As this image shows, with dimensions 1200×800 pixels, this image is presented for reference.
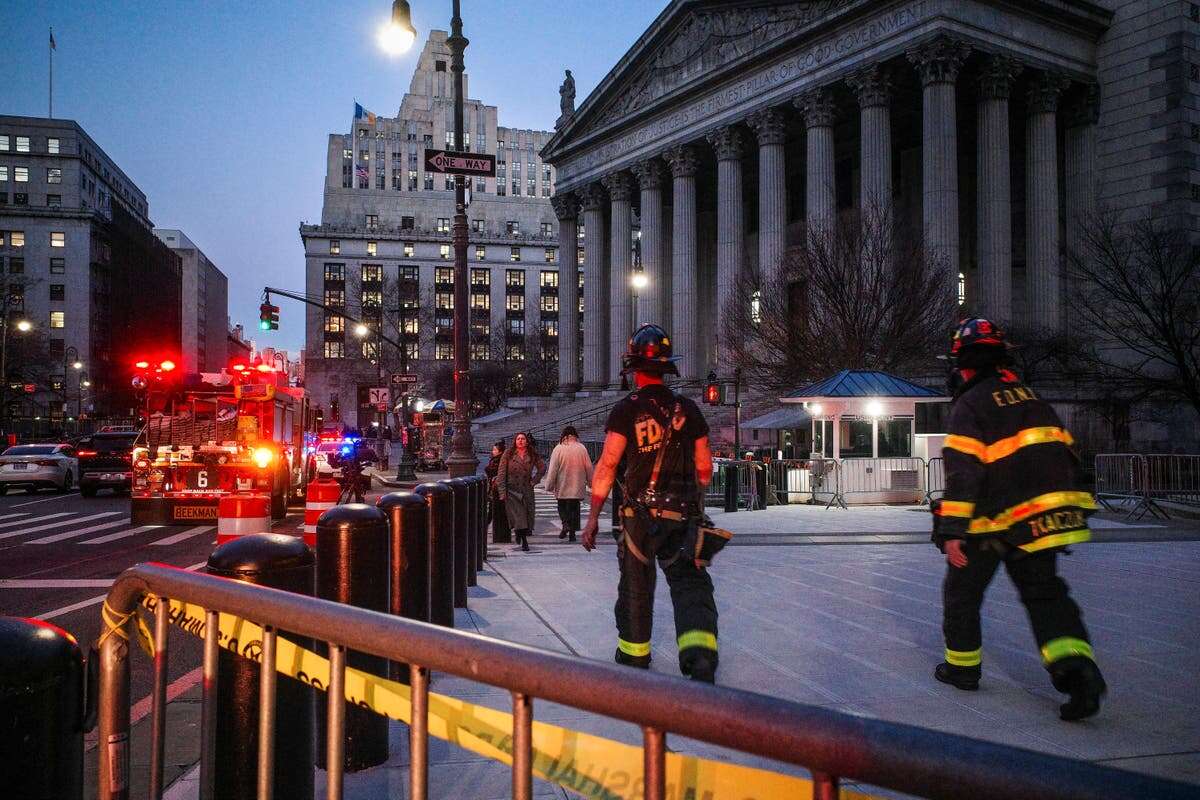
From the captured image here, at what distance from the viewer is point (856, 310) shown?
28.8m

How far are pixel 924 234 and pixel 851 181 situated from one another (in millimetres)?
14235

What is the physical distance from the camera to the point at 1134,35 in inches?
1503

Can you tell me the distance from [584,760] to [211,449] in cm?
1584

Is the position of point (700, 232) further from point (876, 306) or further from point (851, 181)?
point (876, 306)

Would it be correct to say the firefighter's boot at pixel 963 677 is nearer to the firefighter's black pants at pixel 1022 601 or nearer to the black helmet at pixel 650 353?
the firefighter's black pants at pixel 1022 601

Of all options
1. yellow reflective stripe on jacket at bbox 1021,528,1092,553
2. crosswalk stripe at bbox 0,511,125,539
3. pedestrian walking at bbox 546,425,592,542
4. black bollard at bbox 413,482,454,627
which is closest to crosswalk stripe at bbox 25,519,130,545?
crosswalk stripe at bbox 0,511,125,539

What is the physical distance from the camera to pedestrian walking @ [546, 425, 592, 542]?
526 inches

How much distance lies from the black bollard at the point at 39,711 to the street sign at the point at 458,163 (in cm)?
1435

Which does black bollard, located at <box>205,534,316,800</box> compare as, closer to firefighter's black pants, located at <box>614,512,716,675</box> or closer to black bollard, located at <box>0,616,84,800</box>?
black bollard, located at <box>0,616,84,800</box>

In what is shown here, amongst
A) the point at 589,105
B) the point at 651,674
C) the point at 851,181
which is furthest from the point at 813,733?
the point at 589,105

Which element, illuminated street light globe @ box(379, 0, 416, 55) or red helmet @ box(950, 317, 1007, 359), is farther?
illuminated street light globe @ box(379, 0, 416, 55)

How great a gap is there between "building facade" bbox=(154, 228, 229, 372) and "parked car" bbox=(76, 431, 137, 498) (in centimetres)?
12443

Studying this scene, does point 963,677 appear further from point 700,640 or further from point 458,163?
point 458,163

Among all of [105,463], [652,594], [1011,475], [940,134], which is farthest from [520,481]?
[940,134]
